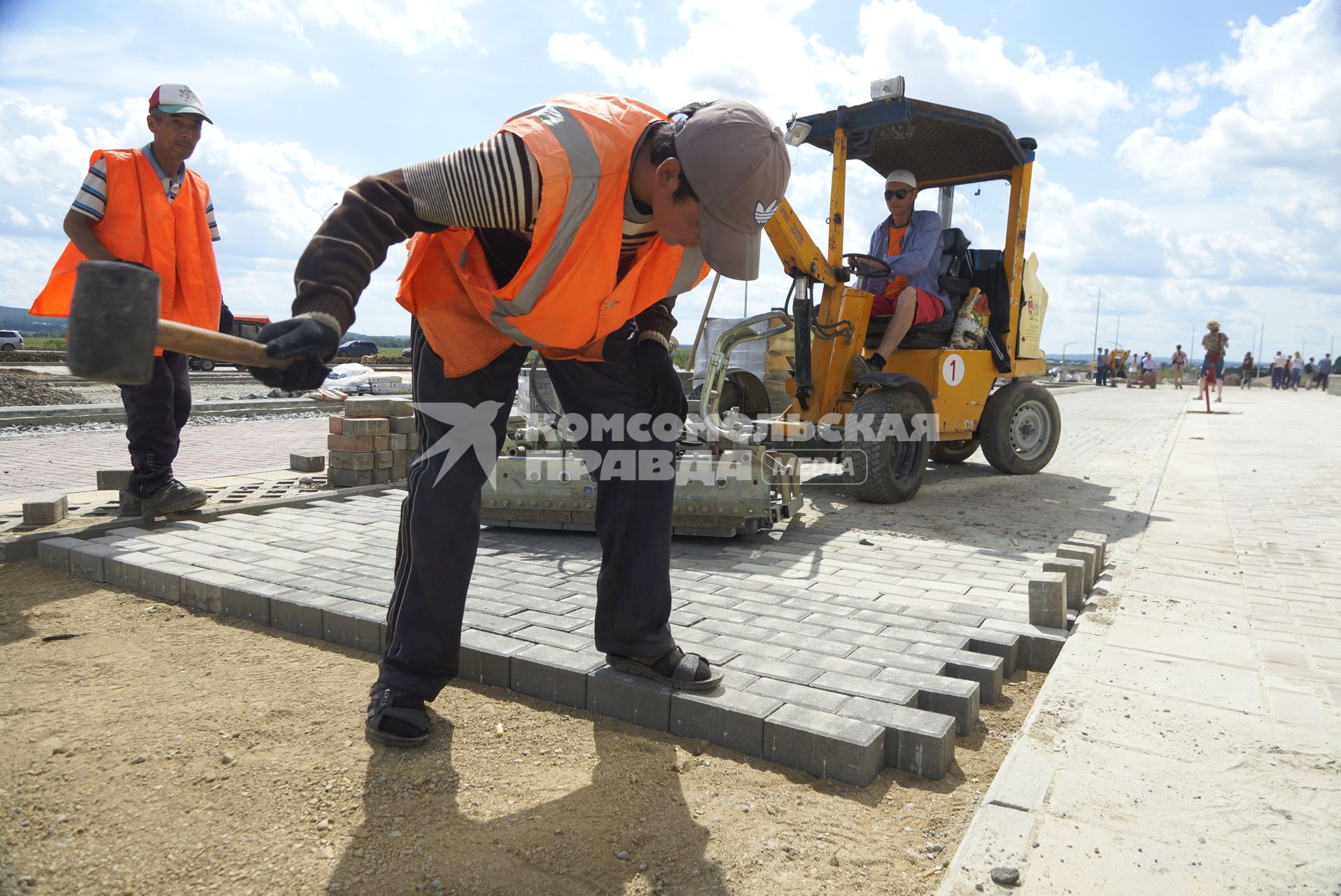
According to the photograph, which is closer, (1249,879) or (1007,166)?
(1249,879)

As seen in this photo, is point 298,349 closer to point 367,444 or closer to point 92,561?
point 92,561

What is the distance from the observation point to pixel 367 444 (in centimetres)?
600

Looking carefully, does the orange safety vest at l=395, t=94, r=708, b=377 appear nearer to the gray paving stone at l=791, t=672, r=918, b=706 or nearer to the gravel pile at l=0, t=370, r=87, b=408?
the gray paving stone at l=791, t=672, r=918, b=706

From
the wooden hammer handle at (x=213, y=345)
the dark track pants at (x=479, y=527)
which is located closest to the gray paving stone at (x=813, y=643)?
the dark track pants at (x=479, y=527)

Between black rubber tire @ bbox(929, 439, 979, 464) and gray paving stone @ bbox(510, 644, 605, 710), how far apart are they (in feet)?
21.4

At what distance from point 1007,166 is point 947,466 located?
9.46 feet

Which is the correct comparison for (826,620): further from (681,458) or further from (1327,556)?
(1327,556)

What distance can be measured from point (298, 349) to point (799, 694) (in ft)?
5.48

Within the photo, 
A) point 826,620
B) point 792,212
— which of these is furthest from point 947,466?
point 826,620

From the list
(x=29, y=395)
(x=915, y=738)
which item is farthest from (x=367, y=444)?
(x=29, y=395)

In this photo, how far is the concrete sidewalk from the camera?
1.77 metres

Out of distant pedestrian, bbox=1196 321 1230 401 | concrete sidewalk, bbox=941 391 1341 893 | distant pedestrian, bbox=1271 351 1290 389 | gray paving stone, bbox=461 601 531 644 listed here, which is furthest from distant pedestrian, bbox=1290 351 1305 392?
gray paving stone, bbox=461 601 531 644

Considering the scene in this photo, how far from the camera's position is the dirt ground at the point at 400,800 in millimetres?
1785

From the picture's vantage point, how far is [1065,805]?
199 centimetres
